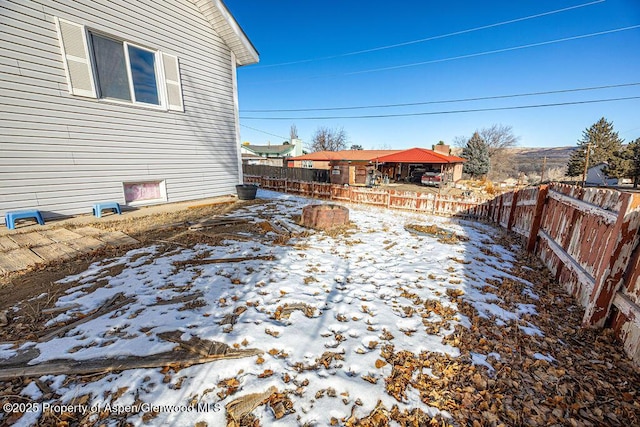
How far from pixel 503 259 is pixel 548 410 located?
4079 mm

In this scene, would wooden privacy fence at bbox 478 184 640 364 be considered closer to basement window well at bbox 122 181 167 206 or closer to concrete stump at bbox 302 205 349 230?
concrete stump at bbox 302 205 349 230

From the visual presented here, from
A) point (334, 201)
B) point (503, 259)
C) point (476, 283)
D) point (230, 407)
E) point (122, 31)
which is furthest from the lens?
point (334, 201)

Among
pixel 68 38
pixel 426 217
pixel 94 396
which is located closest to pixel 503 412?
pixel 94 396

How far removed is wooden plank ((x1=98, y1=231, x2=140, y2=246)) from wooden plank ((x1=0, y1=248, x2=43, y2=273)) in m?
1.00

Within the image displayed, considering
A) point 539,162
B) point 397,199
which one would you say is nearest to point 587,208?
point 397,199

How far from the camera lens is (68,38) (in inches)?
225

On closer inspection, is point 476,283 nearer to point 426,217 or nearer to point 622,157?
point 426,217

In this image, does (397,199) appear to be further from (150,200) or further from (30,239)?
(30,239)

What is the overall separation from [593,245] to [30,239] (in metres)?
9.37

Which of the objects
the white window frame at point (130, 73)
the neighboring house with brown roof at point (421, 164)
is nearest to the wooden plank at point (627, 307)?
the white window frame at point (130, 73)

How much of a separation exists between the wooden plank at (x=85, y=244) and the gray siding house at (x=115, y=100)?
175cm

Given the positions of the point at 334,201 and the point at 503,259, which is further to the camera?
the point at 334,201

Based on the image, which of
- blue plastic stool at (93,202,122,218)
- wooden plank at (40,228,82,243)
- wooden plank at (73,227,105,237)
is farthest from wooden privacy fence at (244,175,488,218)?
wooden plank at (40,228,82,243)

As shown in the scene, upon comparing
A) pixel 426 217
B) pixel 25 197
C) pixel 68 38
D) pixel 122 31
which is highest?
pixel 122 31
